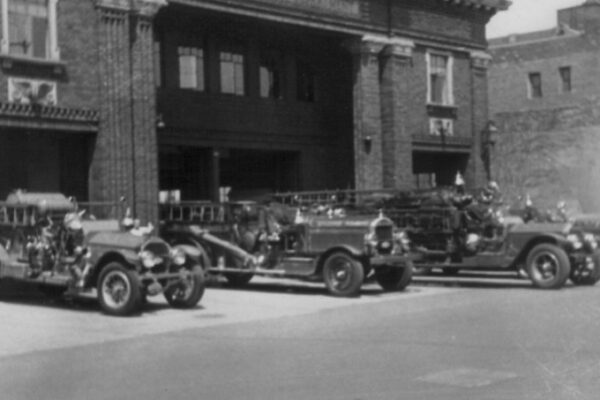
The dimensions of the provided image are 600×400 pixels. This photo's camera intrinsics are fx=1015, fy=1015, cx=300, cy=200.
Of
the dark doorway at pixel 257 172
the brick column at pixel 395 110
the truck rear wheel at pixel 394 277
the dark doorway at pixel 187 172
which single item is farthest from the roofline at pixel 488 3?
the truck rear wheel at pixel 394 277

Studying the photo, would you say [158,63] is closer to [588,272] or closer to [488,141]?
[588,272]

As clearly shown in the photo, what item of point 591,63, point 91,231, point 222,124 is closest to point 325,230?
point 91,231

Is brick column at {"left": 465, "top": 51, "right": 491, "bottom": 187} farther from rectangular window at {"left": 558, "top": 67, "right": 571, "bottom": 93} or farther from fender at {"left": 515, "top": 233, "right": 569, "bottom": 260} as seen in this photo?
fender at {"left": 515, "top": 233, "right": 569, "bottom": 260}

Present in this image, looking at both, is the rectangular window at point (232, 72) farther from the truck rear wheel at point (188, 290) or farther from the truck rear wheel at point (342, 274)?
the truck rear wheel at point (188, 290)

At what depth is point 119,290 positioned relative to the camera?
14.8m

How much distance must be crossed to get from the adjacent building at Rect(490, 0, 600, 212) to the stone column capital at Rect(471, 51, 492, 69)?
2587 millimetres

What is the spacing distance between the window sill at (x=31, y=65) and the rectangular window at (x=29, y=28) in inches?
7.5

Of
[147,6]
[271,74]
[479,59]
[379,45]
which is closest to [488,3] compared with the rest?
[479,59]

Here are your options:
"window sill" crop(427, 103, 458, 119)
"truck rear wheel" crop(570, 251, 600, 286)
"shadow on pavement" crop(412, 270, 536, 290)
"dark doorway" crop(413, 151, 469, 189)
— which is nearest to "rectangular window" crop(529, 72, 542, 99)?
"dark doorway" crop(413, 151, 469, 189)

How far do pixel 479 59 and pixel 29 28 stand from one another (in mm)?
16511

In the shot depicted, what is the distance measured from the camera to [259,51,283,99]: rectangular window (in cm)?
2798

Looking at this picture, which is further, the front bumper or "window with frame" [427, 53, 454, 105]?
"window with frame" [427, 53, 454, 105]

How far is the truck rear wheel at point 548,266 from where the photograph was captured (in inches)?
734

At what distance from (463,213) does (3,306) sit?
30.0 ft
